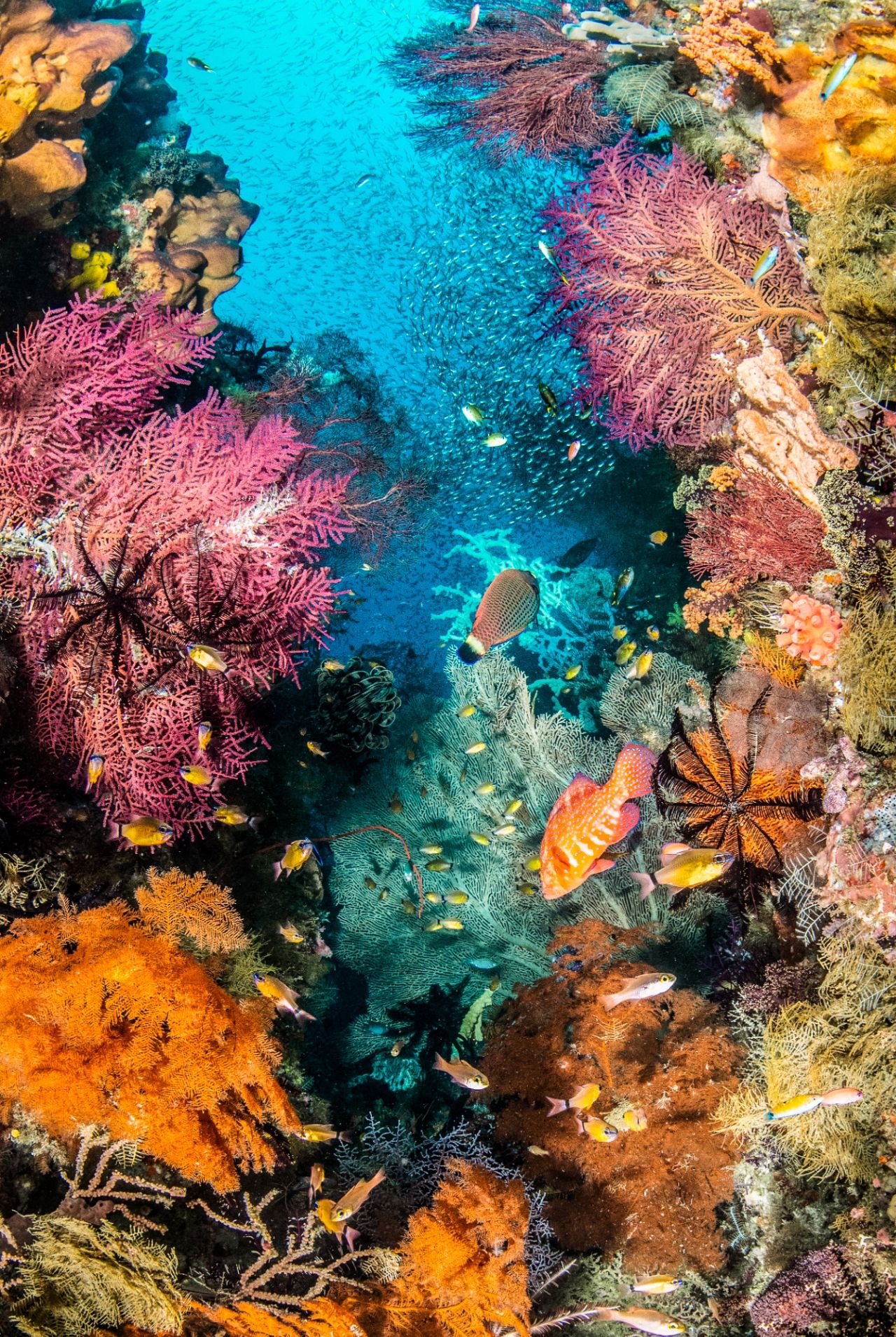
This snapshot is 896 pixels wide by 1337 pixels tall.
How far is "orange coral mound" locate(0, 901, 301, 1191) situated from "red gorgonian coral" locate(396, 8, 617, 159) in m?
6.69

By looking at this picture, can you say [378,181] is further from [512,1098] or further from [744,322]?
[512,1098]

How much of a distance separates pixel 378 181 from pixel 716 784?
25.3 feet

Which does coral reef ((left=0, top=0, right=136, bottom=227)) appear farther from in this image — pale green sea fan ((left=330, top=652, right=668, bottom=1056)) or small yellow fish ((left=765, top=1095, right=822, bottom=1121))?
small yellow fish ((left=765, top=1095, right=822, bottom=1121))

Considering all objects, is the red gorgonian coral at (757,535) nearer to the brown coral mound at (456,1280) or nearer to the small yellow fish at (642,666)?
the small yellow fish at (642,666)

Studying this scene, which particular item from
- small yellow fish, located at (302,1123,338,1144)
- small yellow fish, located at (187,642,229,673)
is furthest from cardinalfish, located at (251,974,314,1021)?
small yellow fish, located at (187,642,229,673)

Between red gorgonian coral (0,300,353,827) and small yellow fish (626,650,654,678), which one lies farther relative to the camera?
small yellow fish (626,650,654,678)

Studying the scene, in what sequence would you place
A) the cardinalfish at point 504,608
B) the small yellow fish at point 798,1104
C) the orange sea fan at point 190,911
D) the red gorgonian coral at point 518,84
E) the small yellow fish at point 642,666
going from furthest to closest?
the red gorgonian coral at point 518,84, the cardinalfish at point 504,608, the small yellow fish at point 642,666, the orange sea fan at point 190,911, the small yellow fish at point 798,1104

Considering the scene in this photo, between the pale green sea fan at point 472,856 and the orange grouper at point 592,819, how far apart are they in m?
1.33

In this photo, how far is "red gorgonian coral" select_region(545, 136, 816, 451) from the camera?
448cm

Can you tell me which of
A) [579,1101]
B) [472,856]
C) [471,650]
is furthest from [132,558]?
[579,1101]

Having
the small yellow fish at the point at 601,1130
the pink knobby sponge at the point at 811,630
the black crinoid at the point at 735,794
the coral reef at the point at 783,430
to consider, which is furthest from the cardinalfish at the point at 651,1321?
the coral reef at the point at 783,430

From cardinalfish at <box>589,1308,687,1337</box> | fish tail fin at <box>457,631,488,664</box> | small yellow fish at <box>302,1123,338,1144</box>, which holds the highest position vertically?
fish tail fin at <box>457,631,488,664</box>

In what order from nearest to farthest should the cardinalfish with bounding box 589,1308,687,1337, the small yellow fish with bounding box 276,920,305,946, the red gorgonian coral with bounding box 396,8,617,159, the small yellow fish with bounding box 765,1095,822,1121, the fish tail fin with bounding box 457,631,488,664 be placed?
1. the small yellow fish with bounding box 765,1095,822,1121
2. the cardinalfish with bounding box 589,1308,687,1337
3. the small yellow fish with bounding box 276,920,305,946
4. the fish tail fin with bounding box 457,631,488,664
5. the red gorgonian coral with bounding box 396,8,617,159

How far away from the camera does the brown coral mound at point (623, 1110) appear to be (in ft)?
12.4
